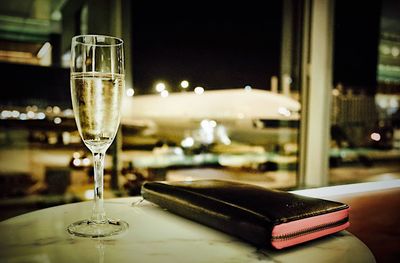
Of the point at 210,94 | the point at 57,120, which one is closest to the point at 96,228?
the point at 57,120

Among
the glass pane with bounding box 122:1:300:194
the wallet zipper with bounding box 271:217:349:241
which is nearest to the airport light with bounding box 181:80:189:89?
the glass pane with bounding box 122:1:300:194

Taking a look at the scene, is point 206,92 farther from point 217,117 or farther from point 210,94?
point 217,117

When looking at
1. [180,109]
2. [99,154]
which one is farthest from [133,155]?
[99,154]

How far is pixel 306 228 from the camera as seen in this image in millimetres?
574

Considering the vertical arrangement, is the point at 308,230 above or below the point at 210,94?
below

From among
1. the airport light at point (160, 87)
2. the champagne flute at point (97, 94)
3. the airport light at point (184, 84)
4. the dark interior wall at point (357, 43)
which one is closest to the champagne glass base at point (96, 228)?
the champagne flute at point (97, 94)

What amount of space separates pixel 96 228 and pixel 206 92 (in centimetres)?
331

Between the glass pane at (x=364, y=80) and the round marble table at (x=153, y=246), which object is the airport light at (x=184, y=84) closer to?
the glass pane at (x=364, y=80)

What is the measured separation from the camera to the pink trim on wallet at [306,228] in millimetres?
538

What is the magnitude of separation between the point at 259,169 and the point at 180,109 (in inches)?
46.2

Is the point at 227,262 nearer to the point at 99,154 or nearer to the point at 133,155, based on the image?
the point at 99,154

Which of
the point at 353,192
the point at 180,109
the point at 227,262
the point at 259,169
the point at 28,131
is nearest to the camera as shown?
the point at 227,262

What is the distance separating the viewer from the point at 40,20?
4727mm

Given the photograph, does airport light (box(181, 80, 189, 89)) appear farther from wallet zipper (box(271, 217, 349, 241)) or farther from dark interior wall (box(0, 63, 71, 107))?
wallet zipper (box(271, 217, 349, 241))
